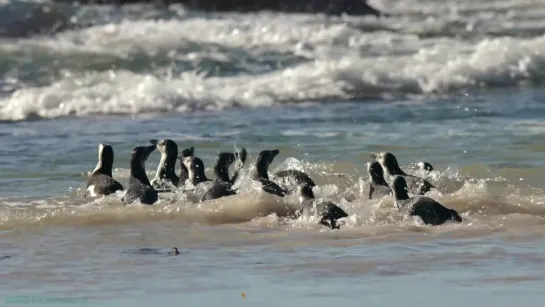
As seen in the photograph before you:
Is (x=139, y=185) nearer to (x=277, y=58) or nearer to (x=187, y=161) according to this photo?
(x=187, y=161)

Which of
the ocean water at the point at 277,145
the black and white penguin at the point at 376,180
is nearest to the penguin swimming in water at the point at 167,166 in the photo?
the ocean water at the point at 277,145

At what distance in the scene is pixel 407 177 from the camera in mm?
11969

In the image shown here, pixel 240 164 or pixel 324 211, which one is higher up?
pixel 240 164

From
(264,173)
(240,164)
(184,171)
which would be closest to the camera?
(264,173)

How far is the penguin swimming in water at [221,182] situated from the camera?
11567 mm

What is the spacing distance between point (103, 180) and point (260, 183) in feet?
4.75

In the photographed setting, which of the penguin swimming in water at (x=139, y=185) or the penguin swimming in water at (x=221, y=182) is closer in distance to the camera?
the penguin swimming in water at (x=139, y=185)

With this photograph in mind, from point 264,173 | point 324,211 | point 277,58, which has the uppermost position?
point 277,58

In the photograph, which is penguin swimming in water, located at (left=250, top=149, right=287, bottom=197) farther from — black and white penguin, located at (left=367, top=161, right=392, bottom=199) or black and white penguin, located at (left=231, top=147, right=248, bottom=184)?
black and white penguin, located at (left=367, top=161, right=392, bottom=199)

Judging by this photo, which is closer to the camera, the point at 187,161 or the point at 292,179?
the point at 292,179

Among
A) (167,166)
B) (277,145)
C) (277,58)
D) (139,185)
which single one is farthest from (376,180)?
(277,58)

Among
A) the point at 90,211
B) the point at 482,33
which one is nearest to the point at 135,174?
the point at 90,211

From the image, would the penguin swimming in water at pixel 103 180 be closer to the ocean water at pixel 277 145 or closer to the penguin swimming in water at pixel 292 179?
the ocean water at pixel 277 145

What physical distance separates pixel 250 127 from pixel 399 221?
6.88 meters
